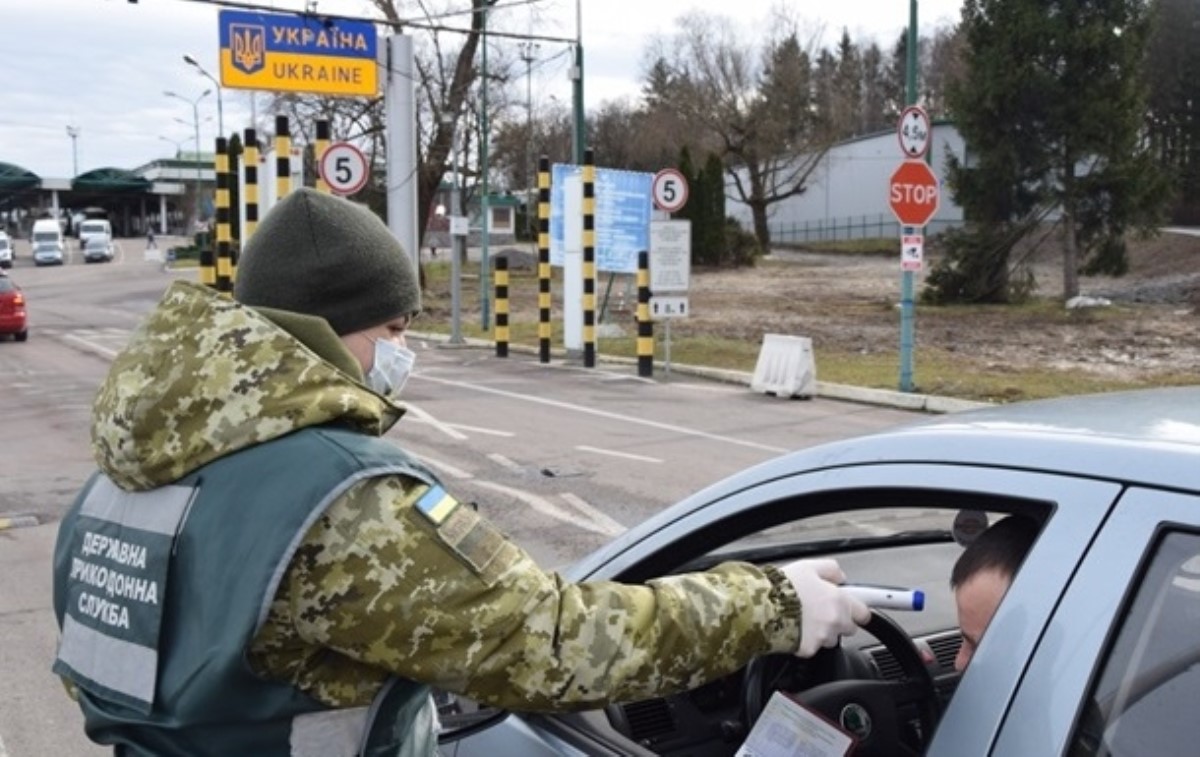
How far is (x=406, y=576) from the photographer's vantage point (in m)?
1.53

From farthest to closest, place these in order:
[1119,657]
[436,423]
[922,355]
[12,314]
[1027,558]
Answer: [12,314]
[922,355]
[436,423]
[1027,558]
[1119,657]

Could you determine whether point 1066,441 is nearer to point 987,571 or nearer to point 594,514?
point 987,571

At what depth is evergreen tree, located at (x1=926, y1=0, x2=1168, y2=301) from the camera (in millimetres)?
28547

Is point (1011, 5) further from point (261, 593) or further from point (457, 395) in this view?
point (261, 593)

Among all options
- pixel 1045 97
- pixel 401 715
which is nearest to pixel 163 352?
pixel 401 715

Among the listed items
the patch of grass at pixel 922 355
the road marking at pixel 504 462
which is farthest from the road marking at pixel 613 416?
the patch of grass at pixel 922 355

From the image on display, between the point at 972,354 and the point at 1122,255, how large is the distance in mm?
12599

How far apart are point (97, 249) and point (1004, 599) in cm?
7770

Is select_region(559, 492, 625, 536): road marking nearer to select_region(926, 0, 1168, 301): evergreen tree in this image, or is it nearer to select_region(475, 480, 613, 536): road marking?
select_region(475, 480, 613, 536): road marking

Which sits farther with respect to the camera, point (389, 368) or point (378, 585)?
point (389, 368)

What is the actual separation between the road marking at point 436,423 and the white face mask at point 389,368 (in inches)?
363

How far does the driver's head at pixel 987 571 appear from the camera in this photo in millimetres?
Answer: 1751

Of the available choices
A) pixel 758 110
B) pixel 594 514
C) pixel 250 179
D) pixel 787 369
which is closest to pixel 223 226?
pixel 250 179

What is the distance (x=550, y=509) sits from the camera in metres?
8.37
